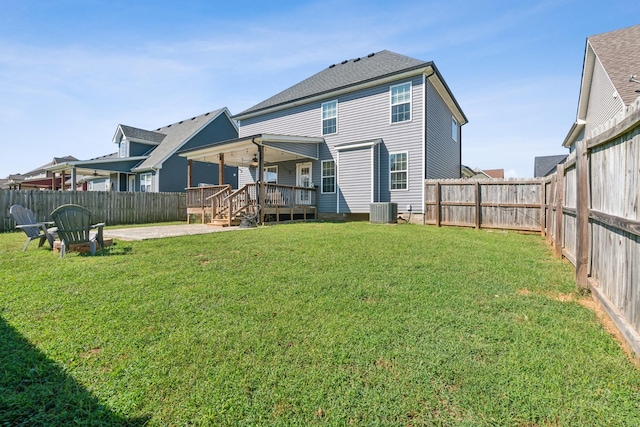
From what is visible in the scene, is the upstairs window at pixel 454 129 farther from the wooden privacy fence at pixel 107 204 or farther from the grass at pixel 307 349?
the wooden privacy fence at pixel 107 204

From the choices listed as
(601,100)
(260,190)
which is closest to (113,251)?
(260,190)

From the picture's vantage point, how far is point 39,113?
12.4m

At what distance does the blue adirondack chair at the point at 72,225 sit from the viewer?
5.54 metres

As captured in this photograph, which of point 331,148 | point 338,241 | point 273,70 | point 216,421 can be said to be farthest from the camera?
point 331,148

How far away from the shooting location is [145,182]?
842 inches

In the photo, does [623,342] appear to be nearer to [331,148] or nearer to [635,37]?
[331,148]

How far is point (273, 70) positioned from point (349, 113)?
12.9ft

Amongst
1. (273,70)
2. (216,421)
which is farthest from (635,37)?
(216,421)

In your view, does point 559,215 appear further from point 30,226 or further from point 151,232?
point 30,226

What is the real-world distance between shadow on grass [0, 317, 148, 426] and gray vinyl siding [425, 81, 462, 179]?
12231 millimetres

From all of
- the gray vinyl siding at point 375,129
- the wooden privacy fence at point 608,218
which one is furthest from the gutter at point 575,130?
the wooden privacy fence at point 608,218

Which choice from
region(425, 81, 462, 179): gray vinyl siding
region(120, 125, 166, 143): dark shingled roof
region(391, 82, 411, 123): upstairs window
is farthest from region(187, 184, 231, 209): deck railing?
region(120, 125, 166, 143): dark shingled roof

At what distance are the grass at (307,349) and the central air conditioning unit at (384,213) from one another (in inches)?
275

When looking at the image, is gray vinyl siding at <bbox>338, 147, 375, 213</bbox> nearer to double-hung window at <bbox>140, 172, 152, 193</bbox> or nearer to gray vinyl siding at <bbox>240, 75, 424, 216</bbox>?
gray vinyl siding at <bbox>240, 75, 424, 216</bbox>
